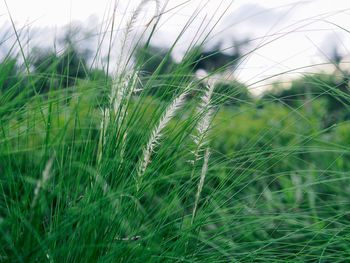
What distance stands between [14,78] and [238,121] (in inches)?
94.9

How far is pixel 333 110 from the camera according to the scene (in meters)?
4.07

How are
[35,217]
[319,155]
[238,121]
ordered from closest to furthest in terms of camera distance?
[35,217] < [319,155] < [238,121]

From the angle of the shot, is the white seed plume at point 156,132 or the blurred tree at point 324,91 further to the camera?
the blurred tree at point 324,91

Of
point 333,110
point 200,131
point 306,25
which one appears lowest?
point 333,110

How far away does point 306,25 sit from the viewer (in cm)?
122

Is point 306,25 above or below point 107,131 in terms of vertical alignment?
above

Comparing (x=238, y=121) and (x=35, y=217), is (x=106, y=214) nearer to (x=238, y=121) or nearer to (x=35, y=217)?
(x=35, y=217)

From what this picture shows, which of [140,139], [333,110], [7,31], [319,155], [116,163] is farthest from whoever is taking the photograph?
[333,110]

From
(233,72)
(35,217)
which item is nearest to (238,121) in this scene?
(233,72)

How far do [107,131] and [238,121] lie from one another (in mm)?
2404

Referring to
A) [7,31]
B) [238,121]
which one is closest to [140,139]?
[7,31]

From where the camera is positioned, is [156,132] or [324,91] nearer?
[156,132]

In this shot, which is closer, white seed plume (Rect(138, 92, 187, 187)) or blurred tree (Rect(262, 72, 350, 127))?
white seed plume (Rect(138, 92, 187, 187))

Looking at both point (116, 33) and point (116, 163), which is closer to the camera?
point (116, 163)
